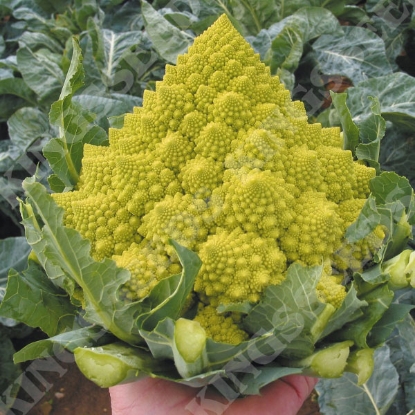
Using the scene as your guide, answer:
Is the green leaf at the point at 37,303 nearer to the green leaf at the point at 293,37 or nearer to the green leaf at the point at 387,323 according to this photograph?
the green leaf at the point at 387,323

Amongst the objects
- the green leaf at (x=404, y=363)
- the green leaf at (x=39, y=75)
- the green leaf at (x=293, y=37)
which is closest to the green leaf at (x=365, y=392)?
the green leaf at (x=404, y=363)

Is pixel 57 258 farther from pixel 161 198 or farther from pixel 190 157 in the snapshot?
pixel 190 157

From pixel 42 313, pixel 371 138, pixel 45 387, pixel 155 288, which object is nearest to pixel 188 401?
pixel 155 288

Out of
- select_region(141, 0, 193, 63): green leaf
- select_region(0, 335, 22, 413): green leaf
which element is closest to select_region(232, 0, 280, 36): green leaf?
select_region(141, 0, 193, 63): green leaf

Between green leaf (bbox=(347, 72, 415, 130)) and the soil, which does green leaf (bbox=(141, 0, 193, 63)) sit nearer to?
green leaf (bbox=(347, 72, 415, 130))

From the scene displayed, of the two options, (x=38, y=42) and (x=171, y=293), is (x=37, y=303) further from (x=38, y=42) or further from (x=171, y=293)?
(x=38, y=42)

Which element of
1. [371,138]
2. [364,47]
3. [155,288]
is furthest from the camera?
[364,47]
